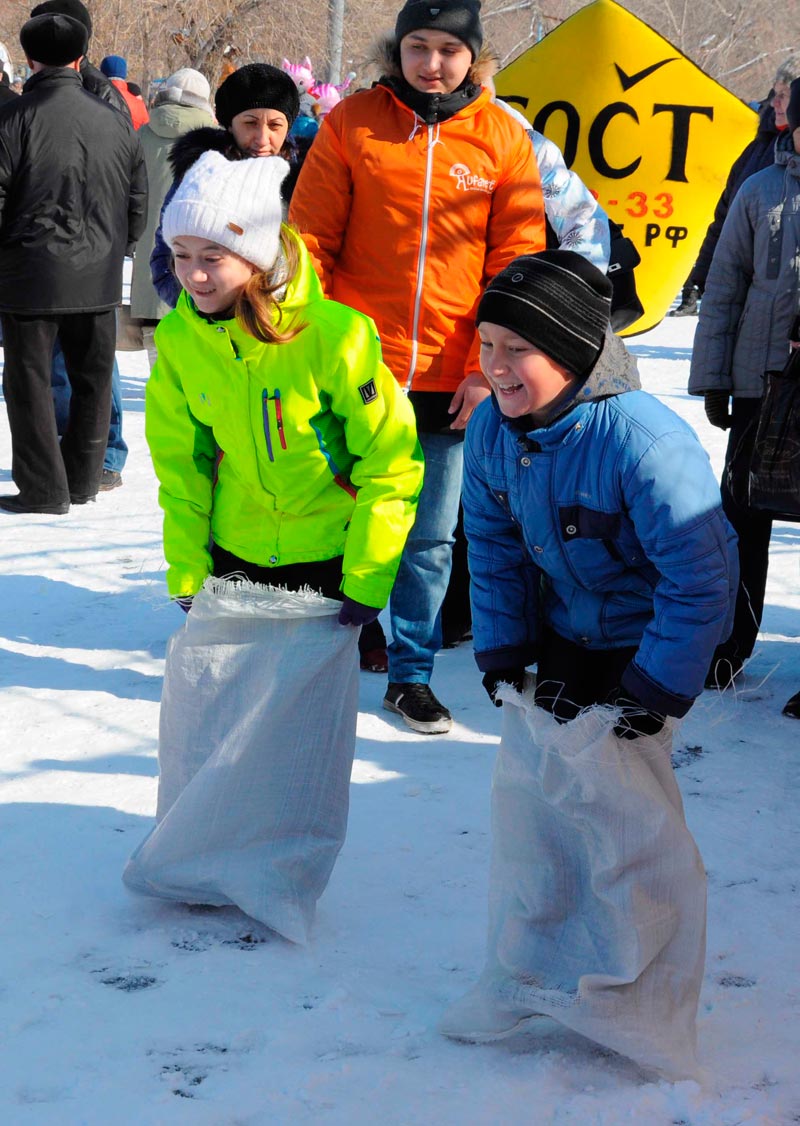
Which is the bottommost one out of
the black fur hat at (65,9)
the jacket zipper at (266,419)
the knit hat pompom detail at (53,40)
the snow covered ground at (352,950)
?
the snow covered ground at (352,950)

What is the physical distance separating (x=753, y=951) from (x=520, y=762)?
0.84 m

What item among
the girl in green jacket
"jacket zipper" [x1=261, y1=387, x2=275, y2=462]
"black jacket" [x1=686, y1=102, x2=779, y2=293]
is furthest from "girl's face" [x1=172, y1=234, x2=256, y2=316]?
"black jacket" [x1=686, y1=102, x2=779, y2=293]

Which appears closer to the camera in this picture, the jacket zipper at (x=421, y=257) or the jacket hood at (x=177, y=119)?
the jacket zipper at (x=421, y=257)

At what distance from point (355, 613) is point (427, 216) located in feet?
5.15

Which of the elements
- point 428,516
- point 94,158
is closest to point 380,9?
point 94,158

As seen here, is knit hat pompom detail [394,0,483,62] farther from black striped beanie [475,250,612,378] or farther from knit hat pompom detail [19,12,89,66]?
knit hat pompom detail [19,12,89,66]

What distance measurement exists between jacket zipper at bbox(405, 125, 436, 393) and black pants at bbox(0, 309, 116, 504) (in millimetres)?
2680

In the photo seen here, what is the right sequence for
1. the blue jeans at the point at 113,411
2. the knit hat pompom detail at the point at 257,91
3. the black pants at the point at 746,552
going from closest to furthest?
the black pants at the point at 746,552
the knit hat pompom detail at the point at 257,91
the blue jeans at the point at 113,411

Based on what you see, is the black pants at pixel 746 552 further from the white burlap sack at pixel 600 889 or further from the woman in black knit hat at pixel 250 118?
the white burlap sack at pixel 600 889

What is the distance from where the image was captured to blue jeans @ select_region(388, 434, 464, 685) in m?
4.12

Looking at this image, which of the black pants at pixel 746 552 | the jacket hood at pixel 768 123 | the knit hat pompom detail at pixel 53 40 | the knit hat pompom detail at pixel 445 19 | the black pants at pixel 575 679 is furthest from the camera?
the knit hat pompom detail at pixel 53 40

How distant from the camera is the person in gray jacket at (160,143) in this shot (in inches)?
286

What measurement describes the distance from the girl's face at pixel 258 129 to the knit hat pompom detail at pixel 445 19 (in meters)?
0.92

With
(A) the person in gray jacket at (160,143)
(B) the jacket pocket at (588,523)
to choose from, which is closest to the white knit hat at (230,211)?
(B) the jacket pocket at (588,523)
